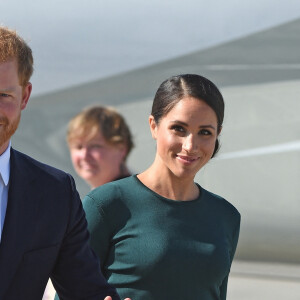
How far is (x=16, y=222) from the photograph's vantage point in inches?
76.1

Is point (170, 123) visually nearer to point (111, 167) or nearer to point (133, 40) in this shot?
point (111, 167)

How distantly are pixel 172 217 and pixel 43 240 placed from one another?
1.78 ft

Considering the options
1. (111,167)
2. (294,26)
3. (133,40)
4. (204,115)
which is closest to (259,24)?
(294,26)

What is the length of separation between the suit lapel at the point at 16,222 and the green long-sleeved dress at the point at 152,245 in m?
0.38

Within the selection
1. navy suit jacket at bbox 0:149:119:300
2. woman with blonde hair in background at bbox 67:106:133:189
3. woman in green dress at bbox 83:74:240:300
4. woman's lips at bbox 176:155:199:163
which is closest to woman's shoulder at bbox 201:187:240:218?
woman in green dress at bbox 83:74:240:300

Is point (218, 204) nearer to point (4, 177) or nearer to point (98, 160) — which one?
point (4, 177)

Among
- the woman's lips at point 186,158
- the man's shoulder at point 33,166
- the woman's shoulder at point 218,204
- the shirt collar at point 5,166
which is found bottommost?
the shirt collar at point 5,166

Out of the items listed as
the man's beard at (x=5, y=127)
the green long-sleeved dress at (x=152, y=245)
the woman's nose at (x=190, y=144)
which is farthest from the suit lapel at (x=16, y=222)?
the woman's nose at (x=190, y=144)

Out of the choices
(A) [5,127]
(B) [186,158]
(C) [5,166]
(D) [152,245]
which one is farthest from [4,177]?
(B) [186,158]

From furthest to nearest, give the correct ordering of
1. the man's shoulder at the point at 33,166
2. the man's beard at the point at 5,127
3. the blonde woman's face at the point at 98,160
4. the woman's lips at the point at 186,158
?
the blonde woman's face at the point at 98,160 < the woman's lips at the point at 186,158 < the man's shoulder at the point at 33,166 < the man's beard at the point at 5,127

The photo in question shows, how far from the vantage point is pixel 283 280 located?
16.0 ft

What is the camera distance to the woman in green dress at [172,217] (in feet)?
7.68

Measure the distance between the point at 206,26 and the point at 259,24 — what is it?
293mm

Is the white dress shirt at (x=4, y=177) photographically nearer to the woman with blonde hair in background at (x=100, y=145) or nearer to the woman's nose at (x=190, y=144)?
the woman's nose at (x=190, y=144)
